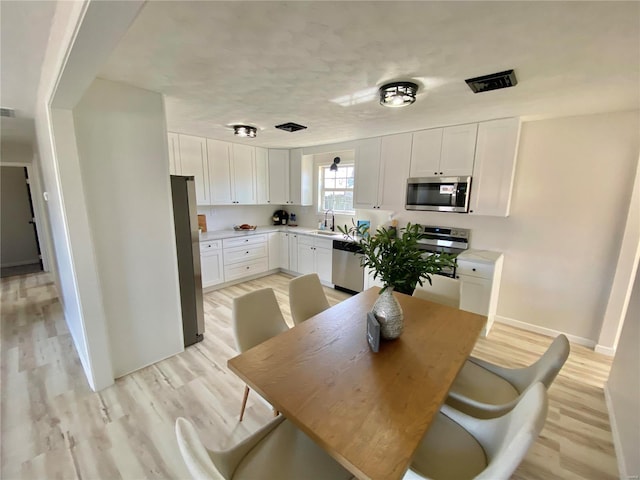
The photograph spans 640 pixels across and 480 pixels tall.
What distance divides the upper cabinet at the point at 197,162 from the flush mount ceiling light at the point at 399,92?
9.85ft

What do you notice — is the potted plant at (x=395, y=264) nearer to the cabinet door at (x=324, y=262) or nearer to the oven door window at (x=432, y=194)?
the oven door window at (x=432, y=194)

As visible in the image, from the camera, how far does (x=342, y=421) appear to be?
100 cm

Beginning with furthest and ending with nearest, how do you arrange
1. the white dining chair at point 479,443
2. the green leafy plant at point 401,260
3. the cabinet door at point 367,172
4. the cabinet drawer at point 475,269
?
the cabinet door at point 367,172 → the cabinet drawer at point 475,269 → the green leafy plant at point 401,260 → the white dining chair at point 479,443

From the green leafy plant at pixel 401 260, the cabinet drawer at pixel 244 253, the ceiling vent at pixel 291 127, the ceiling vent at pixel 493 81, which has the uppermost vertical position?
the ceiling vent at pixel 291 127

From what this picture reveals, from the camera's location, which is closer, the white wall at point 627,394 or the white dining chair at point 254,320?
the white wall at point 627,394

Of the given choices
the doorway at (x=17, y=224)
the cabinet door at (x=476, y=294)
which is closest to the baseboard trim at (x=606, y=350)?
the cabinet door at (x=476, y=294)

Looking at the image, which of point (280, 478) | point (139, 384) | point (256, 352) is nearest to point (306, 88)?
point (256, 352)

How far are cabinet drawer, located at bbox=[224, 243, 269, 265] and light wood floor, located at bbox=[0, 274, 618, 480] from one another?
1.55 metres

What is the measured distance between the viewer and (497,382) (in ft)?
5.21

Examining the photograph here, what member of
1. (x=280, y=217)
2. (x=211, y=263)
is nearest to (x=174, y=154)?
(x=211, y=263)

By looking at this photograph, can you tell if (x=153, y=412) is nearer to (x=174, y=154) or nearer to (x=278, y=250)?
(x=174, y=154)

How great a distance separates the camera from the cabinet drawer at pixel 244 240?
13.8 ft

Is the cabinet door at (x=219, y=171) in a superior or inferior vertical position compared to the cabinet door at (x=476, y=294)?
superior

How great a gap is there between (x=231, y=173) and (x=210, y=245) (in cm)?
127
